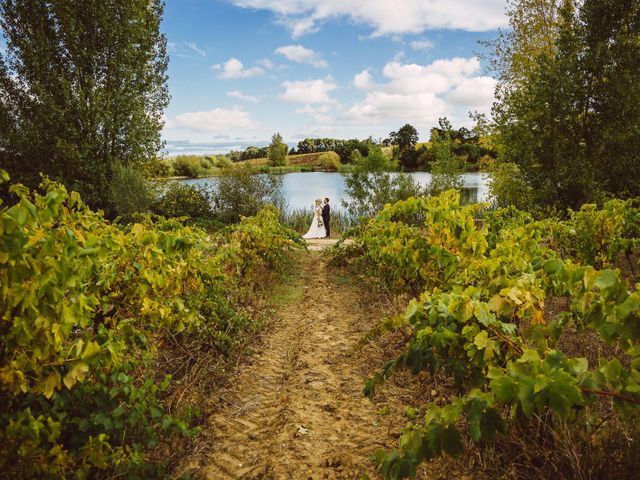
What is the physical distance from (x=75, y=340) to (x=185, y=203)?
18867 millimetres

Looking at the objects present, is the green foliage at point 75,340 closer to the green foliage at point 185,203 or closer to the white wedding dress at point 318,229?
the white wedding dress at point 318,229

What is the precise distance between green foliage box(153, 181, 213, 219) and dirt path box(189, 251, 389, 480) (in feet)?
51.6

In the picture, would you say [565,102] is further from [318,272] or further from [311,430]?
[311,430]

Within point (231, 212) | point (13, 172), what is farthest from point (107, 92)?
point (231, 212)

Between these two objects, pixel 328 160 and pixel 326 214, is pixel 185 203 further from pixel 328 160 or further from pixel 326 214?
pixel 328 160

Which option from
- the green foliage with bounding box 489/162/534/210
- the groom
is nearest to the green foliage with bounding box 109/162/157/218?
the groom

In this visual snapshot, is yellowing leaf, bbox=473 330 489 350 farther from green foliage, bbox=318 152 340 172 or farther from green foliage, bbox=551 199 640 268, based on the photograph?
green foliage, bbox=318 152 340 172

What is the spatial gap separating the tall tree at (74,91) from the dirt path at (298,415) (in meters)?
16.1

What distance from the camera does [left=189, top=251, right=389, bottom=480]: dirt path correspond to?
3.29 m

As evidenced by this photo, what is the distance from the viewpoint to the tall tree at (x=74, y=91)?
686 inches

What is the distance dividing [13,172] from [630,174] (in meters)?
23.3

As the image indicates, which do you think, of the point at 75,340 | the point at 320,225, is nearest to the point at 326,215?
the point at 320,225

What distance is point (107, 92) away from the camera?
1884 centimetres

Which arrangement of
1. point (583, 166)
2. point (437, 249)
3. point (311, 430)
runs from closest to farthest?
point (311, 430) → point (437, 249) → point (583, 166)
